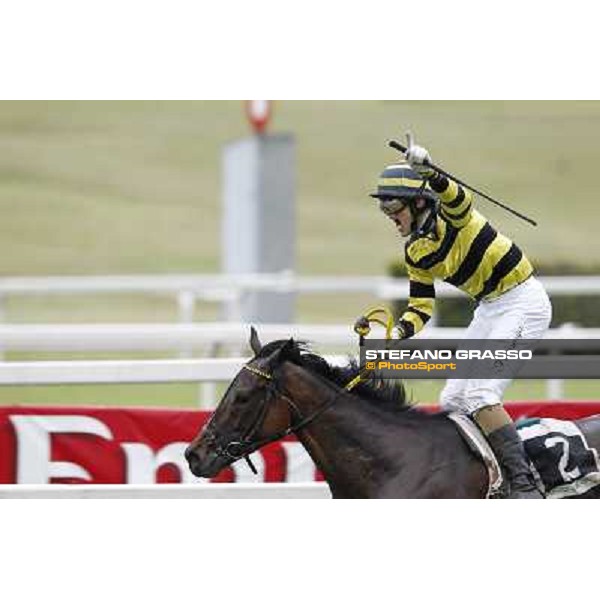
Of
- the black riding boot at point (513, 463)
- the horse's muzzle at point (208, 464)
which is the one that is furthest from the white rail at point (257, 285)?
the horse's muzzle at point (208, 464)

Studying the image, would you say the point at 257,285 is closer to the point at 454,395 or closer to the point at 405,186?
the point at 454,395

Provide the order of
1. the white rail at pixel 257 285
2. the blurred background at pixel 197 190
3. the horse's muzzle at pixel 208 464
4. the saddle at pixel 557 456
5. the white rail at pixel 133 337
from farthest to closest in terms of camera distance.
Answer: the blurred background at pixel 197 190
the white rail at pixel 257 285
the white rail at pixel 133 337
the saddle at pixel 557 456
the horse's muzzle at pixel 208 464

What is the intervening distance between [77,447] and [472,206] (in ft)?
7.54

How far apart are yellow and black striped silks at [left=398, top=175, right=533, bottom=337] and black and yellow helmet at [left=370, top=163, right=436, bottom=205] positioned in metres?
0.05

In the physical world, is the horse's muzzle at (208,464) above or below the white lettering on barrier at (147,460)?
below

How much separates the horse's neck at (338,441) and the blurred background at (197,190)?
26.3 ft

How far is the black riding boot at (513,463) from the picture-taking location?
5.48 m

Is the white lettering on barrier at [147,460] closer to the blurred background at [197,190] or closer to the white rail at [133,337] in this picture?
the white rail at [133,337]

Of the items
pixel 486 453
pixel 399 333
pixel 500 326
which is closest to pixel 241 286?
pixel 399 333

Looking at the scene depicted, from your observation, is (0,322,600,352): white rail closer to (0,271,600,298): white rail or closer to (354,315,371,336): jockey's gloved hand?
(354,315,371,336): jockey's gloved hand

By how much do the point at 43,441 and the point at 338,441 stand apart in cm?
178

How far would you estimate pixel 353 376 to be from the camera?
5.56 m
